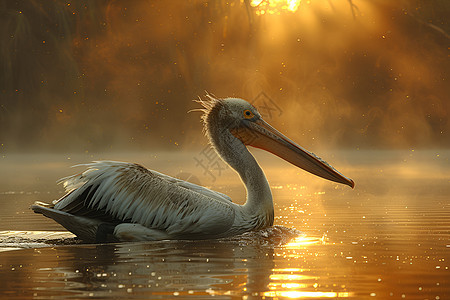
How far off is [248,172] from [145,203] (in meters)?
1.02

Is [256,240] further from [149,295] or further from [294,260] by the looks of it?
[149,295]

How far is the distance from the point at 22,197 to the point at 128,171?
7.89 metres

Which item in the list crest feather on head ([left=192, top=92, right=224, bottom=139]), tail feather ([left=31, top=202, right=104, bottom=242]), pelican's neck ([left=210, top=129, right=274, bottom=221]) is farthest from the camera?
crest feather on head ([left=192, top=92, right=224, bottom=139])

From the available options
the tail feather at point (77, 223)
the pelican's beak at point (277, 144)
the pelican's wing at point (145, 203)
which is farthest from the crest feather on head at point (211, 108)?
the tail feather at point (77, 223)

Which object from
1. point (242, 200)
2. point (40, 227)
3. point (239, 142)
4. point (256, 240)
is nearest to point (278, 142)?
point (239, 142)

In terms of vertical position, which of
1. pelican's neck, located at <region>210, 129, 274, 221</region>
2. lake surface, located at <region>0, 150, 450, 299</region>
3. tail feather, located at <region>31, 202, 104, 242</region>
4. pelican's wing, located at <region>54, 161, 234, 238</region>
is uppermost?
pelican's neck, located at <region>210, 129, 274, 221</region>

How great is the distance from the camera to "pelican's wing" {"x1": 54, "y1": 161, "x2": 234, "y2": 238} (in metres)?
7.00

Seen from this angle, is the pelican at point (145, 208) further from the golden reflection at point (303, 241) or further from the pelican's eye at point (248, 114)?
the pelican's eye at point (248, 114)

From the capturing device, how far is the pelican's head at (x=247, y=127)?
7.66 meters

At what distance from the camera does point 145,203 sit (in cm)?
704

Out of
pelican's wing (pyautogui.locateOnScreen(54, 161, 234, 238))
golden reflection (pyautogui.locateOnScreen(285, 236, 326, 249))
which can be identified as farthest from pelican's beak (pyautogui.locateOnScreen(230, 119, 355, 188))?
→ pelican's wing (pyautogui.locateOnScreen(54, 161, 234, 238))

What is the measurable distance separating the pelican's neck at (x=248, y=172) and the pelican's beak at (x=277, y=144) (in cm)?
11

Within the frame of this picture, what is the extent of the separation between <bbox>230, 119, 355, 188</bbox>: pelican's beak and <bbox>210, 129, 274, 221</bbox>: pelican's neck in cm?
11

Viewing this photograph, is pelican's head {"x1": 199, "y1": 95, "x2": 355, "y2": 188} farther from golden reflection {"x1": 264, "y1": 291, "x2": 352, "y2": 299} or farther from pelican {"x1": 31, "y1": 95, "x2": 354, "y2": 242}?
golden reflection {"x1": 264, "y1": 291, "x2": 352, "y2": 299}
